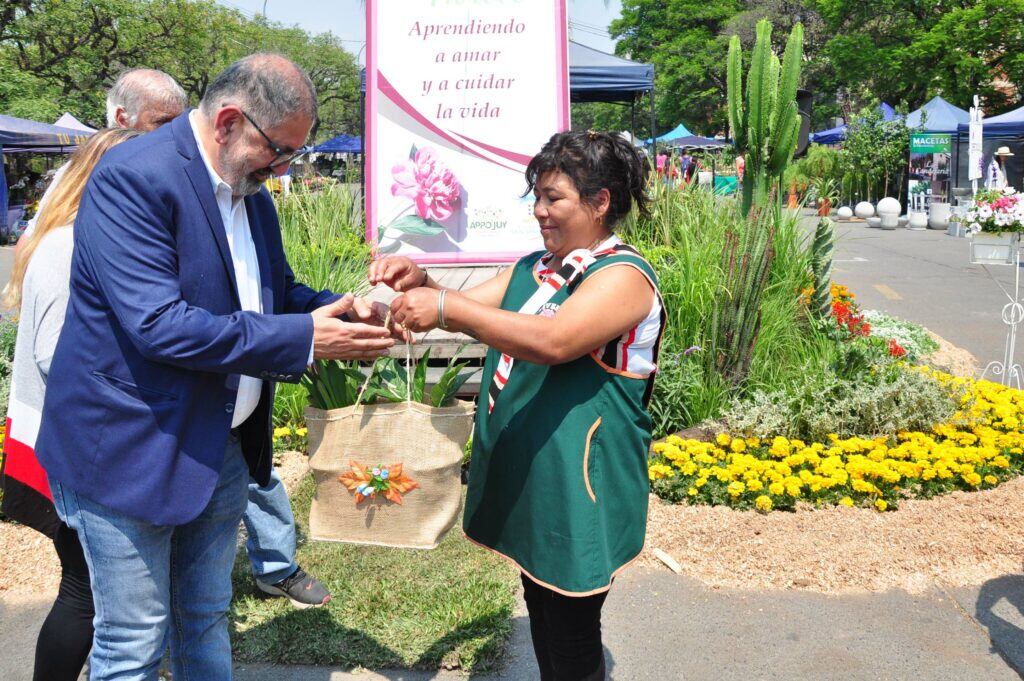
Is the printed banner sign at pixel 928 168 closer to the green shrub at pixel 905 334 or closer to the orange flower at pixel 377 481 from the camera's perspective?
the green shrub at pixel 905 334

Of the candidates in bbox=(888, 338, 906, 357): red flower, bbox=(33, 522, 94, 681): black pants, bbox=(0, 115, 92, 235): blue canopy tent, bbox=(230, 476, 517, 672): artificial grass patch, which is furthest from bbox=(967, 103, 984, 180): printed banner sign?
bbox=(0, 115, 92, 235): blue canopy tent

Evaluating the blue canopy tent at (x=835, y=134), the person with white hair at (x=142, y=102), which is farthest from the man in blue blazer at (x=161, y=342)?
the blue canopy tent at (x=835, y=134)

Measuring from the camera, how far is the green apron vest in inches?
86.0

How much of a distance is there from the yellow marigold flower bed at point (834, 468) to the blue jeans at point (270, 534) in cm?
197

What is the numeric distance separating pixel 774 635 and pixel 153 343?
8.41ft

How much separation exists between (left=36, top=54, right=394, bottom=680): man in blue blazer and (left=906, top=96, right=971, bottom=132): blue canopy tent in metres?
27.3

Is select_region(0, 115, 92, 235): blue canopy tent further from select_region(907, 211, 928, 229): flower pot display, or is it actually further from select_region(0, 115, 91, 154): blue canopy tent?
select_region(907, 211, 928, 229): flower pot display

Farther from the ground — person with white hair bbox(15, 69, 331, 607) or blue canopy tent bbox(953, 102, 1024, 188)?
blue canopy tent bbox(953, 102, 1024, 188)

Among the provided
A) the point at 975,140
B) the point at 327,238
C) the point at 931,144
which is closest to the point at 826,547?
the point at 327,238

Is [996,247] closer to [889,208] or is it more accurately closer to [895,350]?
[895,350]

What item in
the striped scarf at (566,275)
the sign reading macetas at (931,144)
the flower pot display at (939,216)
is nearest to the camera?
the striped scarf at (566,275)

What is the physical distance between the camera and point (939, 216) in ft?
73.3

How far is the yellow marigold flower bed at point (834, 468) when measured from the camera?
4367 millimetres

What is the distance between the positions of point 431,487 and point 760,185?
5890 millimetres
